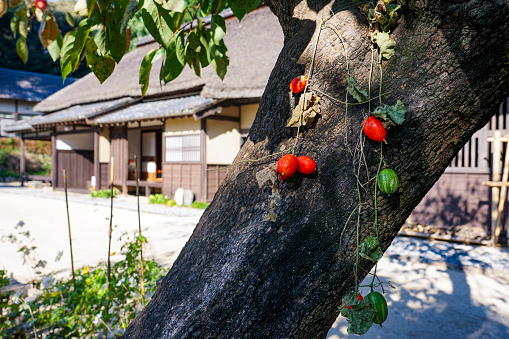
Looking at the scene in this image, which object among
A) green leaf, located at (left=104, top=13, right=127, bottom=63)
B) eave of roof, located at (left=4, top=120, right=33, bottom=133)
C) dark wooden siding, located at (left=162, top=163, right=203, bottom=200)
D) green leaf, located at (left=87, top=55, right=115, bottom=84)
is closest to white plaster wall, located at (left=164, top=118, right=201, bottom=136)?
dark wooden siding, located at (left=162, top=163, right=203, bottom=200)

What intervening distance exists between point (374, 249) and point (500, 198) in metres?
5.85

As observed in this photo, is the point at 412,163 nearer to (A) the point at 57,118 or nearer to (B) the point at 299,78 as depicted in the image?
(B) the point at 299,78

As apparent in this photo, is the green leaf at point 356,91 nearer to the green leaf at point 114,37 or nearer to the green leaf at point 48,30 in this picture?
the green leaf at point 114,37

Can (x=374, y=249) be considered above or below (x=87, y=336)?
above

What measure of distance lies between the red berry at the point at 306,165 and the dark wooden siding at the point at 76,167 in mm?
14384

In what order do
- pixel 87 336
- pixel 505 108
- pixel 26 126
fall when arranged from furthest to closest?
1. pixel 26 126
2. pixel 505 108
3. pixel 87 336

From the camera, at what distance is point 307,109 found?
0.83 m

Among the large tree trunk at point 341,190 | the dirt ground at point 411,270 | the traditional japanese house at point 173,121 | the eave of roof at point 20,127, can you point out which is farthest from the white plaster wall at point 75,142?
the large tree trunk at point 341,190

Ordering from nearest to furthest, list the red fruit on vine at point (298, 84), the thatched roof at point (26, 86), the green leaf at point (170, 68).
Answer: the red fruit on vine at point (298, 84), the green leaf at point (170, 68), the thatched roof at point (26, 86)

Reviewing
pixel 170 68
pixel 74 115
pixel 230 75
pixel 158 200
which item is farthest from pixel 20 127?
pixel 170 68

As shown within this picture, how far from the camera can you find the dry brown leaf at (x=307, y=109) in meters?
0.83

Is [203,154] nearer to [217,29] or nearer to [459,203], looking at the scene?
[459,203]

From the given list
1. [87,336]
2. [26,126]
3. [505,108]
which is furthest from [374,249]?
[26,126]

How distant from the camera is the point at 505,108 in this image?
573 cm
